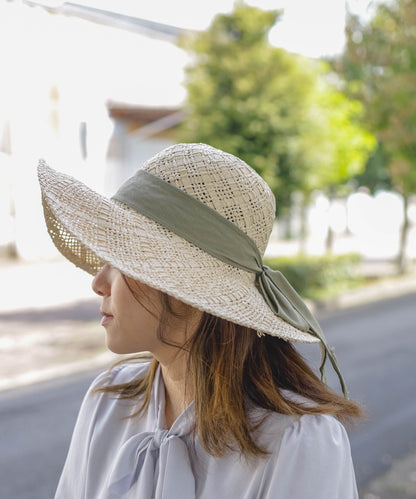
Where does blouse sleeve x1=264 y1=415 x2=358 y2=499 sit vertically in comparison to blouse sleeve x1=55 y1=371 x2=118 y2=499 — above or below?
above

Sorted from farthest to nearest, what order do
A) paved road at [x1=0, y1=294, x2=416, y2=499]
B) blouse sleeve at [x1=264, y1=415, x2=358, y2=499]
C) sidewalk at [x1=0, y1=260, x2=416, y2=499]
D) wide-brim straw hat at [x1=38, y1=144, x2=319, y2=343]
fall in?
sidewalk at [x1=0, y1=260, x2=416, y2=499], paved road at [x1=0, y1=294, x2=416, y2=499], wide-brim straw hat at [x1=38, y1=144, x2=319, y2=343], blouse sleeve at [x1=264, y1=415, x2=358, y2=499]

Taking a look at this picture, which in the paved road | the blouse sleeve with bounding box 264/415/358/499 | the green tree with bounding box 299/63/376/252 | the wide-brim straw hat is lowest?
the paved road

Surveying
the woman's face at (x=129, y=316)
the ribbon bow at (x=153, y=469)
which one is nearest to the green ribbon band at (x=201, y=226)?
the woman's face at (x=129, y=316)

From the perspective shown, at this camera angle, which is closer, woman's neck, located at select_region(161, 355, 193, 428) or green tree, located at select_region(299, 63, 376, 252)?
woman's neck, located at select_region(161, 355, 193, 428)

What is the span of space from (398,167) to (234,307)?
12.3ft

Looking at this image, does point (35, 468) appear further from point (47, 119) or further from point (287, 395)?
point (47, 119)

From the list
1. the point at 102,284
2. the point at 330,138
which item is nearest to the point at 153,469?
the point at 102,284

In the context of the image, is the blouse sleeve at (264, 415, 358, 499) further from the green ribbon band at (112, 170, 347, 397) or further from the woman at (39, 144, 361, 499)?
the green ribbon band at (112, 170, 347, 397)

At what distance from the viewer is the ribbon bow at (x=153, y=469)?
4.15 ft

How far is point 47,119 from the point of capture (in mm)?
17781

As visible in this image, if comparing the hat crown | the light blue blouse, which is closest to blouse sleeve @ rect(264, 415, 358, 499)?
the light blue blouse

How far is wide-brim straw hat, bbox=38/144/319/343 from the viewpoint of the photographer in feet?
4.24

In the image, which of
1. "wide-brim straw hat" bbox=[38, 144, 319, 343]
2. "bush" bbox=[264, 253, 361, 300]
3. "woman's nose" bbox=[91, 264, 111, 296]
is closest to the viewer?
"wide-brim straw hat" bbox=[38, 144, 319, 343]

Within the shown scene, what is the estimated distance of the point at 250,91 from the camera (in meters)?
11.1
